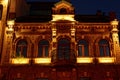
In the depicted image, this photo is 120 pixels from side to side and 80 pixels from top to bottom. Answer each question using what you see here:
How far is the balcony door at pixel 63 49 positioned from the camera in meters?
29.2

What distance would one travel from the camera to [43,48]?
30609 millimetres

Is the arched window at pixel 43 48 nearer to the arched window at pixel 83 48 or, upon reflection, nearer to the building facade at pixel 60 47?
the building facade at pixel 60 47

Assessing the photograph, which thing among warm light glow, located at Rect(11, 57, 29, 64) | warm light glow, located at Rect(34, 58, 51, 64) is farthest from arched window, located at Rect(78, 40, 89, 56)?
warm light glow, located at Rect(11, 57, 29, 64)

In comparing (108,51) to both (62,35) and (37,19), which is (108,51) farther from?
(37,19)

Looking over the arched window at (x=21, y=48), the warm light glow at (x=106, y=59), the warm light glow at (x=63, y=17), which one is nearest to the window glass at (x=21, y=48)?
the arched window at (x=21, y=48)

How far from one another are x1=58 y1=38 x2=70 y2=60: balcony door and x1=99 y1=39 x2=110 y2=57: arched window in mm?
3915

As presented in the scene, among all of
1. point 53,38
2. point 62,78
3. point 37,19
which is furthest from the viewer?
point 37,19

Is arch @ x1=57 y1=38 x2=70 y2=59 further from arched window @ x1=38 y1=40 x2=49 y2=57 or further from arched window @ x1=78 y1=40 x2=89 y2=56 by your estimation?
arched window @ x1=38 y1=40 x2=49 y2=57

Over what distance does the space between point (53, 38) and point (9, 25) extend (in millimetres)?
5517

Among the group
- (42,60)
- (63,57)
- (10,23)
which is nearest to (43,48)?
(42,60)

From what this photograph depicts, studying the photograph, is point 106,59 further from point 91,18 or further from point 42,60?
point 42,60

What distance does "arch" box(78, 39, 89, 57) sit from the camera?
30250 millimetres

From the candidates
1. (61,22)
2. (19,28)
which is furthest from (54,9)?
(19,28)

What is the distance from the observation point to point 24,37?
31.0 meters
